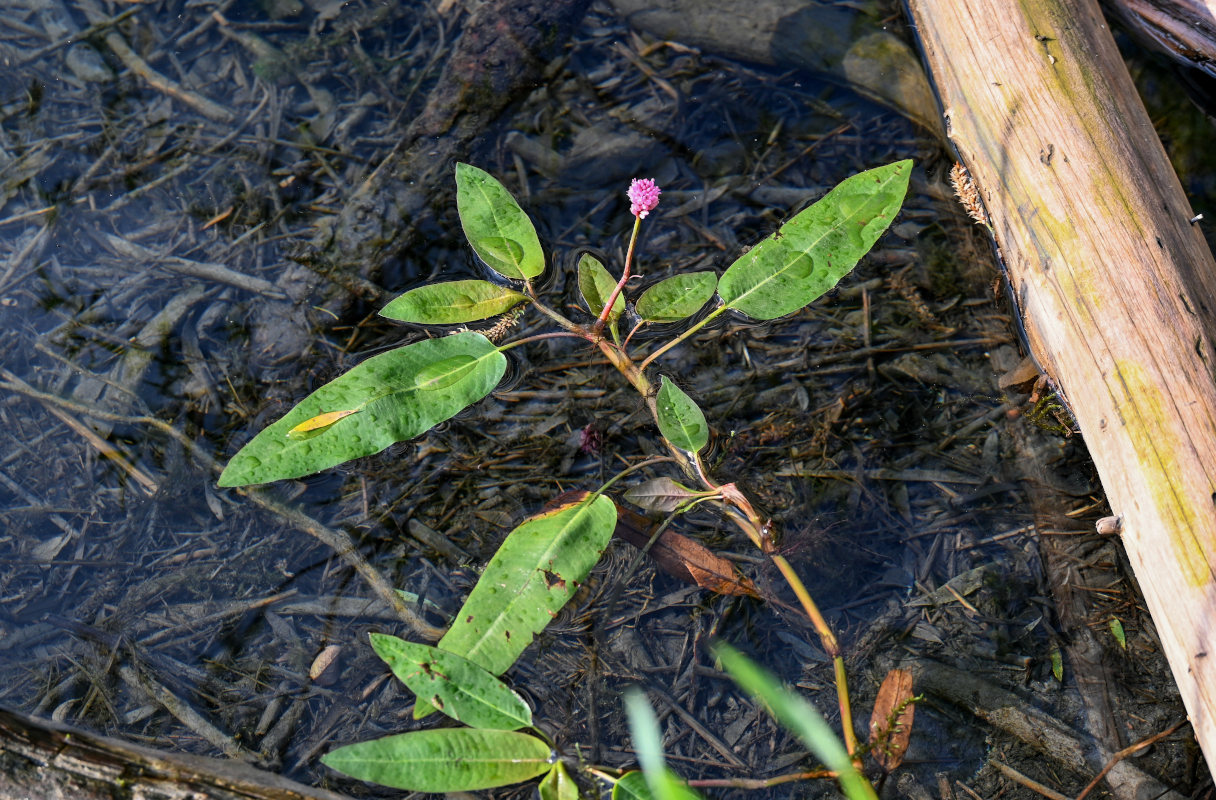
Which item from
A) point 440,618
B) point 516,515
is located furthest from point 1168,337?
point 440,618

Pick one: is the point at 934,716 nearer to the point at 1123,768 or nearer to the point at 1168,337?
the point at 1123,768

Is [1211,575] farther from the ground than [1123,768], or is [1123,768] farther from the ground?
[1211,575]

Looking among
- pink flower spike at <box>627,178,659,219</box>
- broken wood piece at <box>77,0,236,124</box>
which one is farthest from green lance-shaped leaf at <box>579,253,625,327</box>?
broken wood piece at <box>77,0,236,124</box>

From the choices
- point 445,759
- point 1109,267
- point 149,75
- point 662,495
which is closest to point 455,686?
point 445,759

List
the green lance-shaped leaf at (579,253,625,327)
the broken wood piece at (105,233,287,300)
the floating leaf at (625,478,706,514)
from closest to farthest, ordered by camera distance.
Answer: the floating leaf at (625,478,706,514)
the green lance-shaped leaf at (579,253,625,327)
the broken wood piece at (105,233,287,300)

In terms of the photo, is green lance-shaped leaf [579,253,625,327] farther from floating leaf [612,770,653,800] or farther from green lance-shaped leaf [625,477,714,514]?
floating leaf [612,770,653,800]

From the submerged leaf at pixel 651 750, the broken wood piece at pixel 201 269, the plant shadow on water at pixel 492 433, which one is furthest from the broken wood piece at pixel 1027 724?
the broken wood piece at pixel 201 269
